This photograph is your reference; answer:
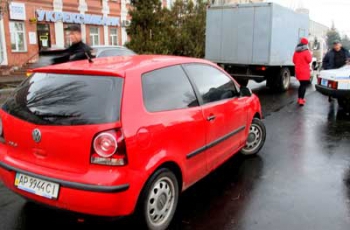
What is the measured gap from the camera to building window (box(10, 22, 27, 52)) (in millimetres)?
20678

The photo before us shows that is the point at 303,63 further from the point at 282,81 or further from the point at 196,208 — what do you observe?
the point at 196,208

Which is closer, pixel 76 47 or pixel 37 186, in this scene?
pixel 37 186

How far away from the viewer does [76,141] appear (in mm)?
2840

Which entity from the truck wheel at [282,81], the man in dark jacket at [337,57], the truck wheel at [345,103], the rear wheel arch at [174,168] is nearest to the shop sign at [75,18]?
the truck wheel at [282,81]

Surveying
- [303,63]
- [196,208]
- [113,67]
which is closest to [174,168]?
[196,208]

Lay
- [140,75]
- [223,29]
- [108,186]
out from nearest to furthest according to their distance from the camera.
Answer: [108,186], [140,75], [223,29]

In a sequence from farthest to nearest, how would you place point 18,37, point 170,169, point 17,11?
1. point 18,37
2. point 17,11
3. point 170,169

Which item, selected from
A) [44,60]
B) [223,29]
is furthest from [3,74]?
[44,60]

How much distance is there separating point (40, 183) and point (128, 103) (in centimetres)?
100

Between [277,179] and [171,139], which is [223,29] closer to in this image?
[277,179]

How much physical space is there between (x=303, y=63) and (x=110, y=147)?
838 centimetres

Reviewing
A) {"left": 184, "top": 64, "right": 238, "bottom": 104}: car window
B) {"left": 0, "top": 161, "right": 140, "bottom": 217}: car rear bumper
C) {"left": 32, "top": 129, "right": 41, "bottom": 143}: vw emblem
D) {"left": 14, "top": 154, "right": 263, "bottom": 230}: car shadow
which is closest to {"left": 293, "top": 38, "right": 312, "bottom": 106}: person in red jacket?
{"left": 14, "top": 154, "right": 263, "bottom": 230}: car shadow

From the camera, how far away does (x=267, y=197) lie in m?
4.08

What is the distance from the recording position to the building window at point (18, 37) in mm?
20678
